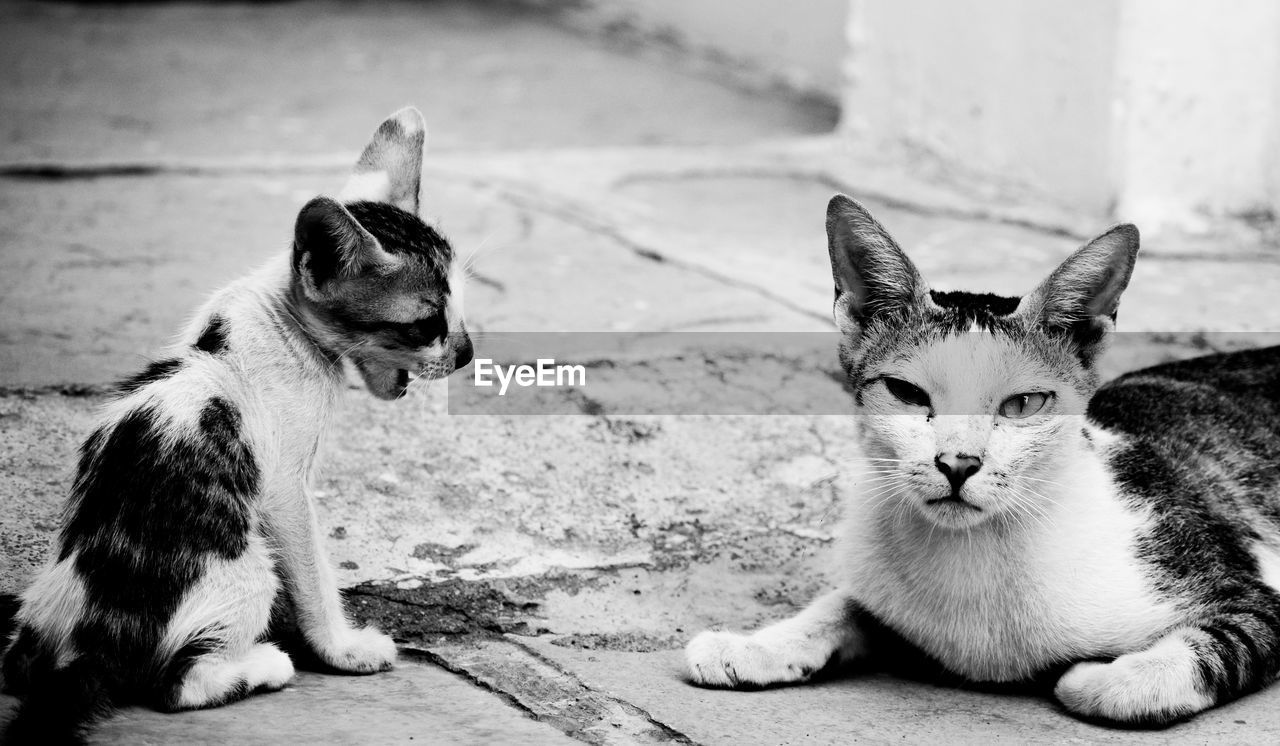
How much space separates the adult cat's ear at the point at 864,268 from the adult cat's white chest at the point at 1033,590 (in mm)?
425

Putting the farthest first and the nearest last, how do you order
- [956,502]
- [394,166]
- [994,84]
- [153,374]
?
[994,84] → [394,166] → [153,374] → [956,502]

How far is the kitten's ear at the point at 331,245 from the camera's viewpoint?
277 cm

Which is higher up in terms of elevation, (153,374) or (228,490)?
(153,374)

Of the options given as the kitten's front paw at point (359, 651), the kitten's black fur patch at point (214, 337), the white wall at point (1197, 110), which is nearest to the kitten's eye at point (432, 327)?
the kitten's black fur patch at point (214, 337)

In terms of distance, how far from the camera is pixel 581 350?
449cm

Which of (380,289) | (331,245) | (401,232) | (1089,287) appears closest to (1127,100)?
(1089,287)

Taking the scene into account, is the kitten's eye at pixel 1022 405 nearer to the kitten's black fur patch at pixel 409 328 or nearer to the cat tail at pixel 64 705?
the kitten's black fur patch at pixel 409 328

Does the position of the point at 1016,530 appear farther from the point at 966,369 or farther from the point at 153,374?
the point at 153,374

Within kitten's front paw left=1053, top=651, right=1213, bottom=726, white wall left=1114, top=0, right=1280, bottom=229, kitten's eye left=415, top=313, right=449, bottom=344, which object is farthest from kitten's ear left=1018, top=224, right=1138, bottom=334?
white wall left=1114, top=0, right=1280, bottom=229

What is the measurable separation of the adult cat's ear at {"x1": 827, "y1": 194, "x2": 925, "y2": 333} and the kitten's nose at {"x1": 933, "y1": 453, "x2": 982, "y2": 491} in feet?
1.29

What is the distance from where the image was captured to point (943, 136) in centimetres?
697

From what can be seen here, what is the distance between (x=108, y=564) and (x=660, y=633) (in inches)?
48.4

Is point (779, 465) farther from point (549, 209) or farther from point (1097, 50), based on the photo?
point (1097, 50)

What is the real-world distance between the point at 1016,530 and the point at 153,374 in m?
1.72
